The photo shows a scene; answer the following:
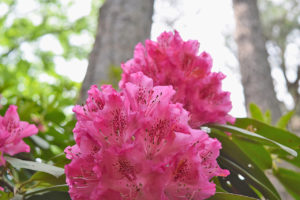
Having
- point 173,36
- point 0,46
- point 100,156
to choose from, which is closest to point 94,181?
point 100,156

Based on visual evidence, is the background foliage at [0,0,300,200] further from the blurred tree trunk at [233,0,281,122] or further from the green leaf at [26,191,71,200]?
the blurred tree trunk at [233,0,281,122]

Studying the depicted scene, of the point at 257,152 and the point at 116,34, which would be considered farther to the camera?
the point at 116,34

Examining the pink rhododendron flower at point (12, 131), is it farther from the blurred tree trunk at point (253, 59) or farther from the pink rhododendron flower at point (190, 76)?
the blurred tree trunk at point (253, 59)

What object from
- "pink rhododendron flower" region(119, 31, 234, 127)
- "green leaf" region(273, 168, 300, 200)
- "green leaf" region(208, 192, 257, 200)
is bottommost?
"green leaf" region(273, 168, 300, 200)

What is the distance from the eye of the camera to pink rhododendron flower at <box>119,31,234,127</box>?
2.72 ft

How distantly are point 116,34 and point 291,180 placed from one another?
1340mm

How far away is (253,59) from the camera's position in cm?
382

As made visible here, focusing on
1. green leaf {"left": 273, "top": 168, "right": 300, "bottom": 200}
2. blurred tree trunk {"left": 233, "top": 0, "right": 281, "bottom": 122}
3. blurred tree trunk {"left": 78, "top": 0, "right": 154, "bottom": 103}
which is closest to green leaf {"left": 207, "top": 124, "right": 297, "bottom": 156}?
green leaf {"left": 273, "top": 168, "right": 300, "bottom": 200}

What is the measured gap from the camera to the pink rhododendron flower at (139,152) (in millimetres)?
500

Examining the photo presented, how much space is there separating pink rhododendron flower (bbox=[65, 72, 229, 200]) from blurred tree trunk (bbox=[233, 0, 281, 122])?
251 centimetres

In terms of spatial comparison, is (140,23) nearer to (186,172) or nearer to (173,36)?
(173,36)

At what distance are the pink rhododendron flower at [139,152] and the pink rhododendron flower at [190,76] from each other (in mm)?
224

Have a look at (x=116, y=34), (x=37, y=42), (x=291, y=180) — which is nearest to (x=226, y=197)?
(x=291, y=180)

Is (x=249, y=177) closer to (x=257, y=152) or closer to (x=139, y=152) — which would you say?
(x=257, y=152)
